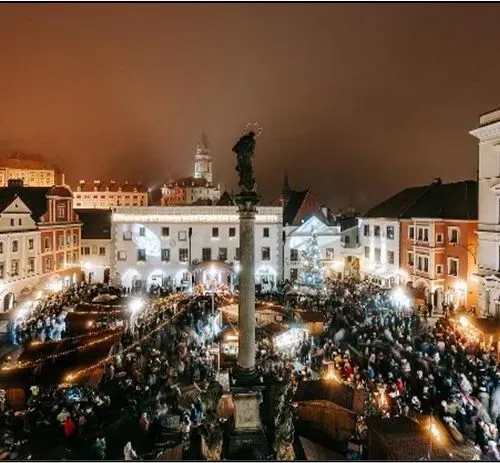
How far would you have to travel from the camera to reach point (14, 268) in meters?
35.9

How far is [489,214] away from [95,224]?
3813cm

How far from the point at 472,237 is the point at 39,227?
35093 mm

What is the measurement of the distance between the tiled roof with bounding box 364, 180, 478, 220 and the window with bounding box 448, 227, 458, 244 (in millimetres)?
917

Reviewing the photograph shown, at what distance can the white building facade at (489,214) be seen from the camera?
28.2 metres

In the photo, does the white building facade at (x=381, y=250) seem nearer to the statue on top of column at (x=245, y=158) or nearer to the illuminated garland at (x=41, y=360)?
the illuminated garland at (x=41, y=360)

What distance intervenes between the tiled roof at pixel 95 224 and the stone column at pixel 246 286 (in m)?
37.7

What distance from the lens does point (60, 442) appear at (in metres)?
13.7

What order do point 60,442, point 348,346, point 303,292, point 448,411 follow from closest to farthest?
point 60,442, point 448,411, point 348,346, point 303,292

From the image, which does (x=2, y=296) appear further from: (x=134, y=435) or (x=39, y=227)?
(x=134, y=435)

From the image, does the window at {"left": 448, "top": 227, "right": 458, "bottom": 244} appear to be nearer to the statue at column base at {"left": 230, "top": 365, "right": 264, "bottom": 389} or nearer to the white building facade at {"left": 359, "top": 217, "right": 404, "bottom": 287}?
the white building facade at {"left": 359, "top": 217, "right": 404, "bottom": 287}

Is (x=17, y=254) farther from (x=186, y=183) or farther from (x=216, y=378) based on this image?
(x=186, y=183)

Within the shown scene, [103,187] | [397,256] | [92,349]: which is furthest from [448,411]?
[103,187]

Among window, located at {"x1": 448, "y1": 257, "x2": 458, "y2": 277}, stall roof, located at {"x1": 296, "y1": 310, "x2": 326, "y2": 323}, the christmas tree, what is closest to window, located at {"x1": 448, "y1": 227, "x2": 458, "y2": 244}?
window, located at {"x1": 448, "y1": 257, "x2": 458, "y2": 277}

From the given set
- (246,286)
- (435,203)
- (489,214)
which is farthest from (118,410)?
(435,203)
